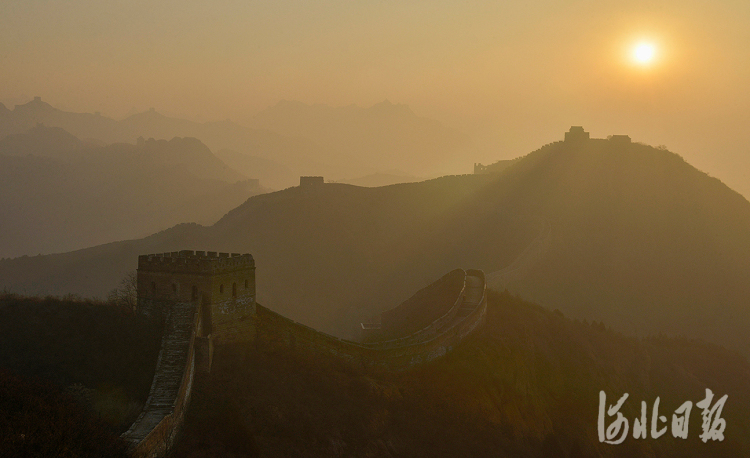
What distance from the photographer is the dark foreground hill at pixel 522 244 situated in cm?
8706

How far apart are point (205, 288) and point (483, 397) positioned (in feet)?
64.0

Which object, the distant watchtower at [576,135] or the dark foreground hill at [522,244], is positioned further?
the distant watchtower at [576,135]

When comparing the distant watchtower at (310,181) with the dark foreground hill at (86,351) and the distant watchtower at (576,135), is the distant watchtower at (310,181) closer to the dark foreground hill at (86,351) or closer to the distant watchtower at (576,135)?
the distant watchtower at (576,135)

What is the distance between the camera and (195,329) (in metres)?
26.6

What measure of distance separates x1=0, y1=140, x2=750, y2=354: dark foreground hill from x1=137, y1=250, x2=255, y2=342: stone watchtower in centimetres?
4371

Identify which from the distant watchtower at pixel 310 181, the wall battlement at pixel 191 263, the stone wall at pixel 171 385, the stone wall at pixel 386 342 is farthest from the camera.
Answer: the distant watchtower at pixel 310 181

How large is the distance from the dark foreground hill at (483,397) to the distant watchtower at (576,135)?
65.0 m

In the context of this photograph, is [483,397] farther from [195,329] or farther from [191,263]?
[191,263]

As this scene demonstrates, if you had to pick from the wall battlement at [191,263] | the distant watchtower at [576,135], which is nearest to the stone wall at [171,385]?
the wall battlement at [191,263]

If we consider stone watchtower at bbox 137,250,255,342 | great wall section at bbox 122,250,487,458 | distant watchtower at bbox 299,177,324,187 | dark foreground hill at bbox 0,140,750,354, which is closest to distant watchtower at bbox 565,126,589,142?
dark foreground hill at bbox 0,140,750,354

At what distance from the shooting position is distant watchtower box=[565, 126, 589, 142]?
12512 cm

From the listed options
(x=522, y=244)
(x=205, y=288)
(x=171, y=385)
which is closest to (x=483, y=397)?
(x=205, y=288)

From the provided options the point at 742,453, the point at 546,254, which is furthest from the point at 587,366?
the point at 546,254

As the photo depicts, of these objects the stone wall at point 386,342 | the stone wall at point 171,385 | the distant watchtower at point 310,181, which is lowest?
the stone wall at point 171,385
